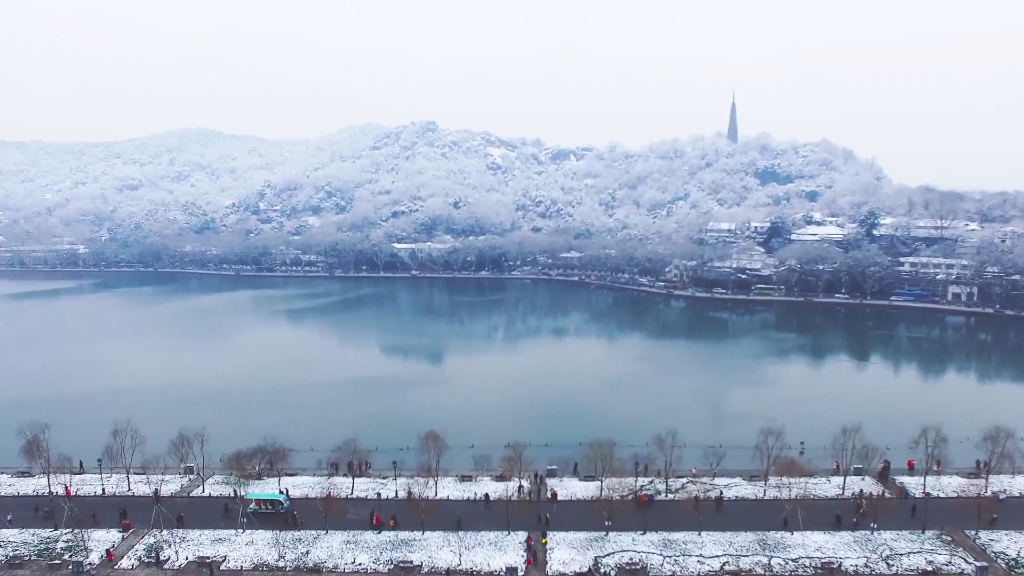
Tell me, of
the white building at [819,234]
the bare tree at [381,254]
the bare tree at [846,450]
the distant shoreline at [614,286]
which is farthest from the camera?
the bare tree at [381,254]

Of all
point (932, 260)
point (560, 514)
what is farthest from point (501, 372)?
point (932, 260)

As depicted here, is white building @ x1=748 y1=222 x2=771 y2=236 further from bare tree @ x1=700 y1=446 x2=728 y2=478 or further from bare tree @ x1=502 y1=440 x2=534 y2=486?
bare tree @ x1=502 y1=440 x2=534 y2=486

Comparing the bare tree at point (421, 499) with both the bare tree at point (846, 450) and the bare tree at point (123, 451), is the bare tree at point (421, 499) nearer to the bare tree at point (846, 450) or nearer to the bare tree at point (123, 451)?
the bare tree at point (123, 451)

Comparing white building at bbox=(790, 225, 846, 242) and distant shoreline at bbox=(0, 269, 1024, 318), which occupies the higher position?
white building at bbox=(790, 225, 846, 242)

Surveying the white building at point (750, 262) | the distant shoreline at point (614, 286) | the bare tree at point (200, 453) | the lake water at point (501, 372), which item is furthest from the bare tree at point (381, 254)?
the bare tree at point (200, 453)

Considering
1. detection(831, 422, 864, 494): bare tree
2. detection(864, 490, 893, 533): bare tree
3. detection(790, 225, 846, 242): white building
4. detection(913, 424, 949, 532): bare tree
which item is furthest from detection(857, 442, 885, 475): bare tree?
detection(790, 225, 846, 242): white building

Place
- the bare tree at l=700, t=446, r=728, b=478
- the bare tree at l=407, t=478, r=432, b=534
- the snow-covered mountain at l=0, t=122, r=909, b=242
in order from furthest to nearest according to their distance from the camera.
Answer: the snow-covered mountain at l=0, t=122, r=909, b=242
the bare tree at l=700, t=446, r=728, b=478
the bare tree at l=407, t=478, r=432, b=534

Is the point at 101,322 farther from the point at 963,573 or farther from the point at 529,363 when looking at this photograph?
the point at 963,573

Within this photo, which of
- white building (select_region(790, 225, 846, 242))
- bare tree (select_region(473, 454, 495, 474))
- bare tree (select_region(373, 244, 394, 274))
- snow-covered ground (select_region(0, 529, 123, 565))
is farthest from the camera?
bare tree (select_region(373, 244, 394, 274))
